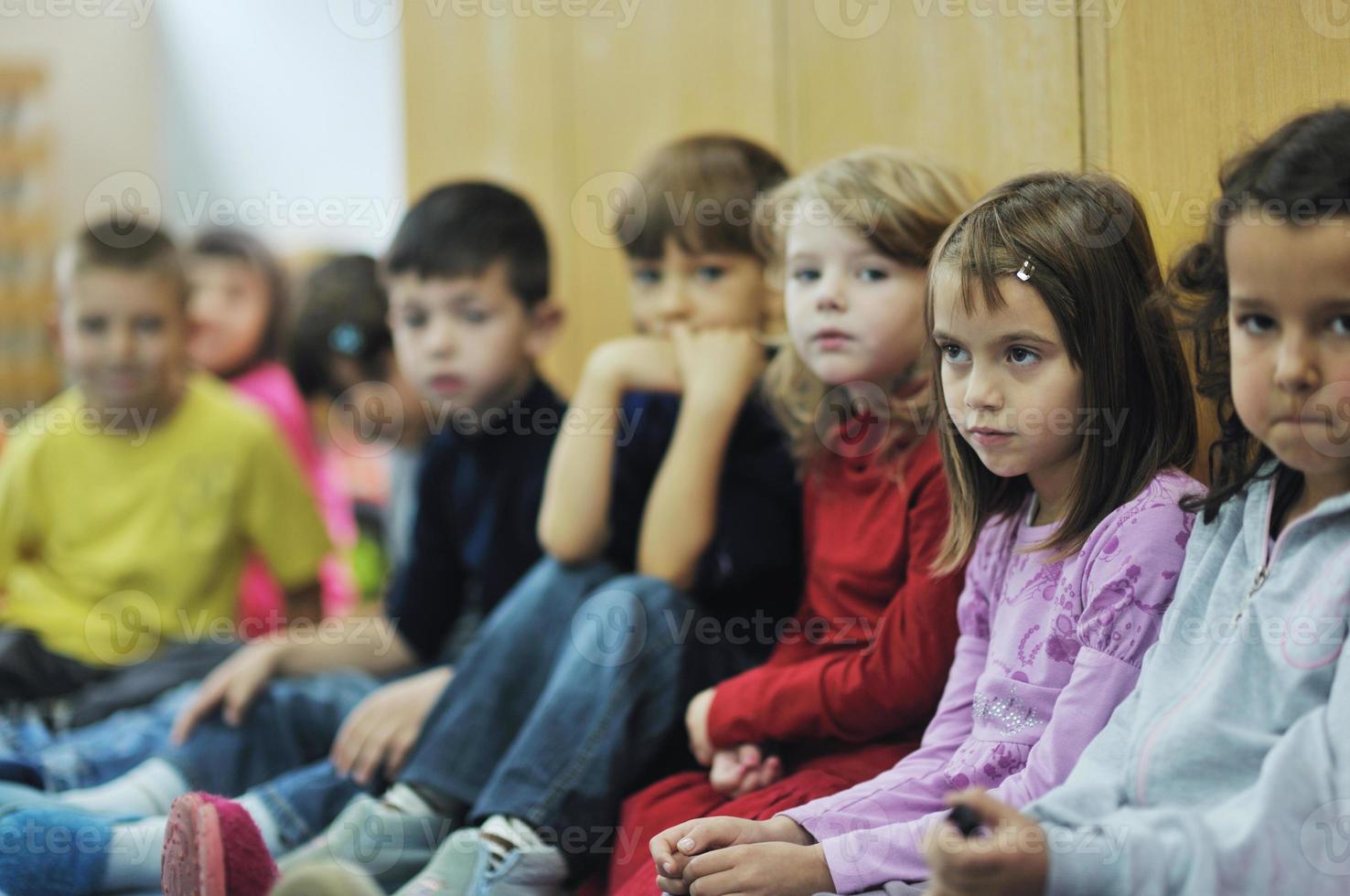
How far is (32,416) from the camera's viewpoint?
1.93 meters

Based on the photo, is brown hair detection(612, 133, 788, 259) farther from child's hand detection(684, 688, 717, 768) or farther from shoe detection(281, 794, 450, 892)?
shoe detection(281, 794, 450, 892)

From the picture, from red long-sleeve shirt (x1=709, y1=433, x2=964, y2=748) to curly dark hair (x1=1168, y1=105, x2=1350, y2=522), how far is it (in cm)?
26

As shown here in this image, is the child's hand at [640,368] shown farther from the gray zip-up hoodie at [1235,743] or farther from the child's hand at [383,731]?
the gray zip-up hoodie at [1235,743]

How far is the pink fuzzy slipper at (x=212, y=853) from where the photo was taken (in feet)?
3.29

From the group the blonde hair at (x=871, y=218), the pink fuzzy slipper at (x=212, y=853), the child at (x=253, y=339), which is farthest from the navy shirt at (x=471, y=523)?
the child at (x=253, y=339)

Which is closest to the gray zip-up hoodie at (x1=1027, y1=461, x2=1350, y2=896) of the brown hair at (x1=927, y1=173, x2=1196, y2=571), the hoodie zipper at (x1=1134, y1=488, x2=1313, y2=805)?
the hoodie zipper at (x1=1134, y1=488, x2=1313, y2=805)

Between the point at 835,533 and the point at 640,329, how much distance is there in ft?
1.38

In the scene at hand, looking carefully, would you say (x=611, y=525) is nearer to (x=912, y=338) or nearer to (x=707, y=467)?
(x=707, y=467)

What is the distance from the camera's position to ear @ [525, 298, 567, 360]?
1.65 metres

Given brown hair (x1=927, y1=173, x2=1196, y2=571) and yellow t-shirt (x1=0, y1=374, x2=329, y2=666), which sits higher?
brown hair (x1=927, y1=173, x2=1196, y2=571)

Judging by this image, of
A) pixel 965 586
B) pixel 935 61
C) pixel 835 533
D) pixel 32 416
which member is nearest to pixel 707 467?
pixel 835 533

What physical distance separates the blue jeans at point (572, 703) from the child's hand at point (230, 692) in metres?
0.32

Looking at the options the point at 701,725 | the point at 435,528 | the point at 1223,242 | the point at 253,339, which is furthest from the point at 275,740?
the point at 253,339

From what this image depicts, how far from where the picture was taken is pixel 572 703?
46.9 inches
